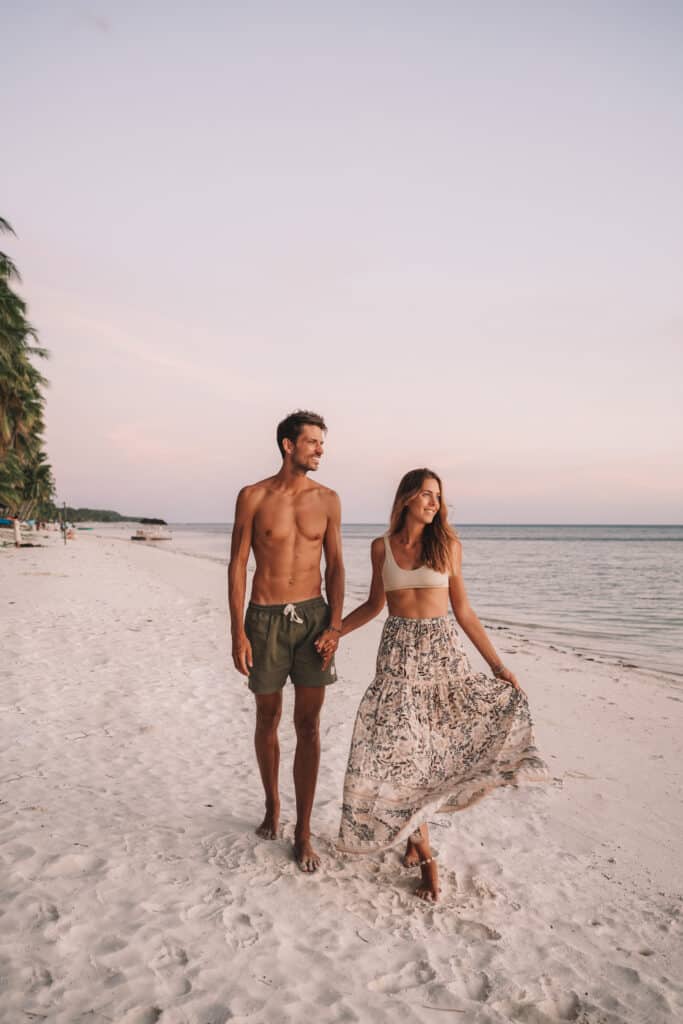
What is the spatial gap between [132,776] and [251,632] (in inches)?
80.9

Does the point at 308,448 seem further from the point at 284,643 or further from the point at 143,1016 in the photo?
the point at 143,1016

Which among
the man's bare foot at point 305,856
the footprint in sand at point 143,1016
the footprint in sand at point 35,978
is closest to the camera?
the footprint in sand at point 143,1016

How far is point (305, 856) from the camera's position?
343cm

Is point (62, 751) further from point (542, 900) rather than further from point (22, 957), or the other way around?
point (542, 900)

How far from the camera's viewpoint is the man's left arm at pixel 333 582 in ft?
11.5

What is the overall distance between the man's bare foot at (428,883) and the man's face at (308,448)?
2217 mm

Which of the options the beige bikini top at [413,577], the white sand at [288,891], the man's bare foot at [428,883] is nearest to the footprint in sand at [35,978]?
the white sand at [288,891]

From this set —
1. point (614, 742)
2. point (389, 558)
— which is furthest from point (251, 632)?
point (614, 742)

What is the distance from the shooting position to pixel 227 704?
677 centimetres

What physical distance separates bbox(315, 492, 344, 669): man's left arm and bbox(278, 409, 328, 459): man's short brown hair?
431 mm

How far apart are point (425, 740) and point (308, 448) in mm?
1713

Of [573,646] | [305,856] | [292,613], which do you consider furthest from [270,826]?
[573,646]

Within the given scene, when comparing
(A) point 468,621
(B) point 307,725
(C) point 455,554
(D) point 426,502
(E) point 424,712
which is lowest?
(B) point 307,725

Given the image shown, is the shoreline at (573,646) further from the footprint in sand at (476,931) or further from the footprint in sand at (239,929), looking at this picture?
the footprint in sand at (239,929)
